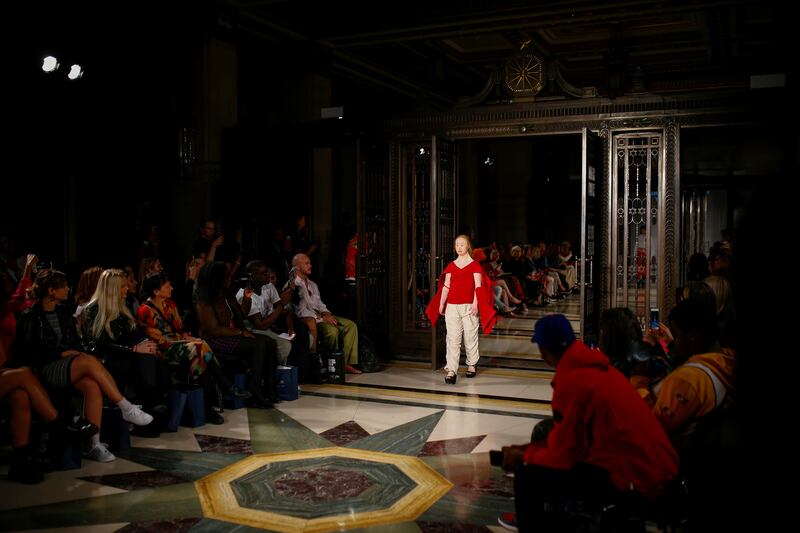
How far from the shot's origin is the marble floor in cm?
368

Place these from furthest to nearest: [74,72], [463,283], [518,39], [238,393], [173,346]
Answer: [518,39] → [74,72] → [463,283] → [238,393] → [173,346]

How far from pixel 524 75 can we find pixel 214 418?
4.40 metres

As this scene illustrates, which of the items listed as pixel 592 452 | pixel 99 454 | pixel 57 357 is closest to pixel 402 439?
pixel 99 454

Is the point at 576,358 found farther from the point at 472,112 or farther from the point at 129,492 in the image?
the point at 472,112

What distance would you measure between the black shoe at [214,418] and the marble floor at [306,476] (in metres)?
0.07

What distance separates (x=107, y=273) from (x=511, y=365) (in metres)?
4.32

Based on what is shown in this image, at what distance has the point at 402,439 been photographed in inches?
199

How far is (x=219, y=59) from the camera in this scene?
9281 millimetres

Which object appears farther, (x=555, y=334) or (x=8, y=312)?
(x=8, y=312)

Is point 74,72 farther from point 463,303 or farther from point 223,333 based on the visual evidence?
point 463,303

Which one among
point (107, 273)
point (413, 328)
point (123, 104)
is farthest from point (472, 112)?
point (123, 104)

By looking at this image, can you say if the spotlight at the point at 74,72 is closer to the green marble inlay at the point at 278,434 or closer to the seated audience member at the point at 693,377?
the green marble inlay at the point at 278,434

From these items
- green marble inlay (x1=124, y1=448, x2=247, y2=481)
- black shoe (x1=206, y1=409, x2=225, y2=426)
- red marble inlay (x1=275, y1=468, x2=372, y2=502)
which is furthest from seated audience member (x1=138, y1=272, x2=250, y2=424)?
red marble inlay (x1=275, y1=468, x2=372, y2=502)

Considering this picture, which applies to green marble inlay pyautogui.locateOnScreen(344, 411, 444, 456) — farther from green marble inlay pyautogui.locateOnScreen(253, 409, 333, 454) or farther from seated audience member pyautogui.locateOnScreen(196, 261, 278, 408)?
seated audience member pyautogui.locateOnScreen(196, 261, 278, 408)
